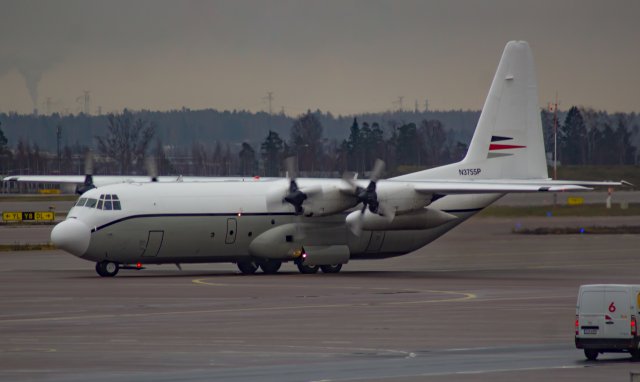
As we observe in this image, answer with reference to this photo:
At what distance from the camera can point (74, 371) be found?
19.0 meters

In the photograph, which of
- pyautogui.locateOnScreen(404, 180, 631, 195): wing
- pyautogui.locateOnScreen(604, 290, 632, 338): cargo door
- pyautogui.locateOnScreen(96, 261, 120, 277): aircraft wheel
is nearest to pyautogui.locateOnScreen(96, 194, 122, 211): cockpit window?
pyautogui.locateOnScreen(96, 261, 120, 277): aircraft wheel

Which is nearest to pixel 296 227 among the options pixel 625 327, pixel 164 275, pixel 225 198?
pixel 225 198

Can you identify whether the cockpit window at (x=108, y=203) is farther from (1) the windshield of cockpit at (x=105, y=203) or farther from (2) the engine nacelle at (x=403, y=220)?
(2) the engine nacelle at (x=403, y=220)

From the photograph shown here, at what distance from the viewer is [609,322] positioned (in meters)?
19.8

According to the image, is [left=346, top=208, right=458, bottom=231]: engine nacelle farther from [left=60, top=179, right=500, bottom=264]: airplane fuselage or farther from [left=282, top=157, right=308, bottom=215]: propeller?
[left=282, top=157, right=308, bottom=215]: propeller

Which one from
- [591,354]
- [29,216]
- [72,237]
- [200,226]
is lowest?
[29,216]

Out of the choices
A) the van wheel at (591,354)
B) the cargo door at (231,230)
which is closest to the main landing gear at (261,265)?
the cargo door at (231,230)

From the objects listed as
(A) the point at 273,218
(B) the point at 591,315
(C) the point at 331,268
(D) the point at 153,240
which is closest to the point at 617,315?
(B) the point at 591,315

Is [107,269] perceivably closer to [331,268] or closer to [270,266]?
[270,266]

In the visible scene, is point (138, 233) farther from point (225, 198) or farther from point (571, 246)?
point (571, 246)

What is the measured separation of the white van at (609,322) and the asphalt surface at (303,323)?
376 millimetres

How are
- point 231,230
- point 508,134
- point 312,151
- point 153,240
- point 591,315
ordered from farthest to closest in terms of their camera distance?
point 312,151, point 508,134, point 231,230, point 153,240, point 591,315

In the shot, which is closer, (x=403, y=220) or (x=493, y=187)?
(x=493, y=187)

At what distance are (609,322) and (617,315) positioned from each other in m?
0.19
